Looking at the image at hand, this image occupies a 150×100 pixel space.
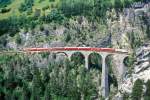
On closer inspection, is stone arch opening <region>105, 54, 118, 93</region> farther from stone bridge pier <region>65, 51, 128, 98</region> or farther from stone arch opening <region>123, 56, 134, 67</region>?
stone arch opening <region>123, 56, 134, 67</region>

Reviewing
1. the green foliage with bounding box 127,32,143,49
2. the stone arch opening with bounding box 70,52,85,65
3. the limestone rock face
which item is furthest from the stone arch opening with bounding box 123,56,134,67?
the stone arch opening with bounding box 70,52,85,65

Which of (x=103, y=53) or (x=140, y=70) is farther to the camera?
(x=103, y=53)

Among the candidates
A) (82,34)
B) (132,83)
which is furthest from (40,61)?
(132,83)

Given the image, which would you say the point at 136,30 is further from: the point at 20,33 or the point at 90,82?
the point at 20,33

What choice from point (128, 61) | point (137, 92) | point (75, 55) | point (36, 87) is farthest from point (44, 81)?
point (137, 92)

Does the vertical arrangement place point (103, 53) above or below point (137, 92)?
above

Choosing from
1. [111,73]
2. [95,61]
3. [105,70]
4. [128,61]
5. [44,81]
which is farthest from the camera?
[95,61]

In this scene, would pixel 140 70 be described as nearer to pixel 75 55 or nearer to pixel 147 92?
pixel 147 92
